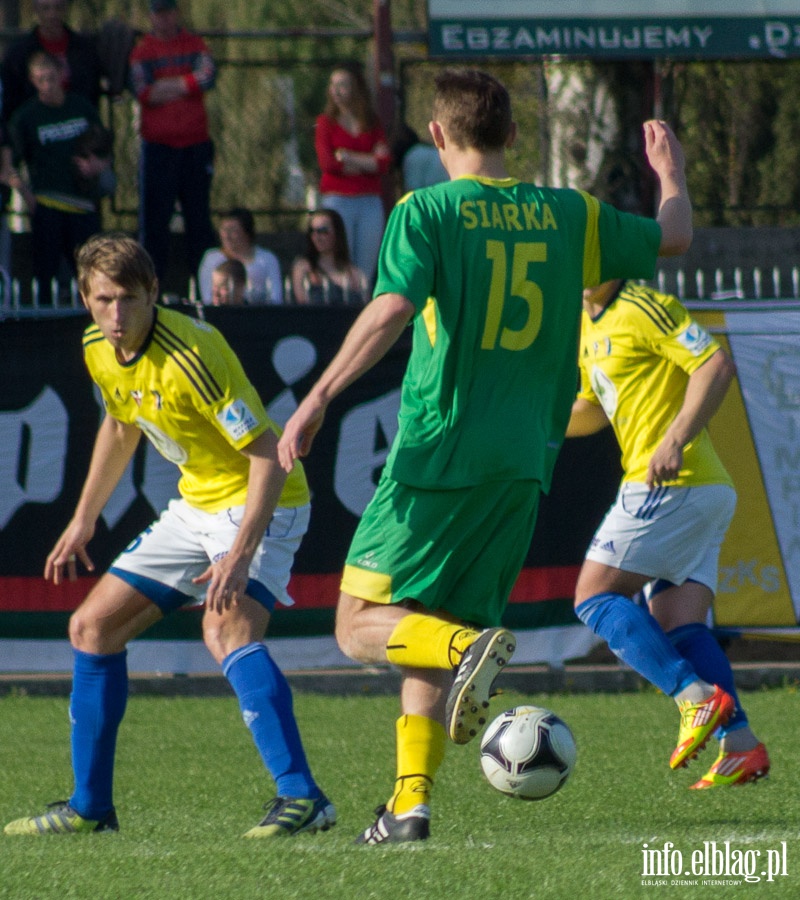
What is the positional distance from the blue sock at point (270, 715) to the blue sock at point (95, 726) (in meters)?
0.42

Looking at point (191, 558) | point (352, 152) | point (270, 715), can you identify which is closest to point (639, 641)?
point (270, 715)

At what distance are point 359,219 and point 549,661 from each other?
360cm

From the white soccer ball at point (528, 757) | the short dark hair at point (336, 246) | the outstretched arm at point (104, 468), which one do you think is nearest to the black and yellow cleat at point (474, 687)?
the white soccer ball at point (528, 757)

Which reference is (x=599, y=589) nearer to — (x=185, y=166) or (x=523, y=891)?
(x=523, y=891)

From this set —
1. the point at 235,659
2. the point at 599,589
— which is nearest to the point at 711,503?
the point at 599,589

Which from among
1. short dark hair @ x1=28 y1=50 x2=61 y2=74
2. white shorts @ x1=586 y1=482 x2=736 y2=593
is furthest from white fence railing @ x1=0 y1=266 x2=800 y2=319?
white shorts @ x1=586 y1=482 x2=736 y2=593

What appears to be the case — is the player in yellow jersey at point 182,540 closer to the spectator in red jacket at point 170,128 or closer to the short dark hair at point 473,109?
the short dark hair at point 473,109

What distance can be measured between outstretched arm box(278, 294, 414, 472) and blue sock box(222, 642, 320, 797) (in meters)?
1.19

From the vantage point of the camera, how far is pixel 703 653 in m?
6.36

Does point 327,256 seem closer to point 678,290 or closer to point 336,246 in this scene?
point 336,246

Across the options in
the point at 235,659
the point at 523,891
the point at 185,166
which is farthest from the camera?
the point at 185,166

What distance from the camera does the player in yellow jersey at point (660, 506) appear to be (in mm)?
6062

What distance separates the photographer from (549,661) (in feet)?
29.6

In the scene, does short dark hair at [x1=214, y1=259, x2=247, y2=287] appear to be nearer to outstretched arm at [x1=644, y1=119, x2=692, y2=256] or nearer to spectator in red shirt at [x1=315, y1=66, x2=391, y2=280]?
spectator in red shirt at [x1=315, y1=66, x2=391, y2=280]
